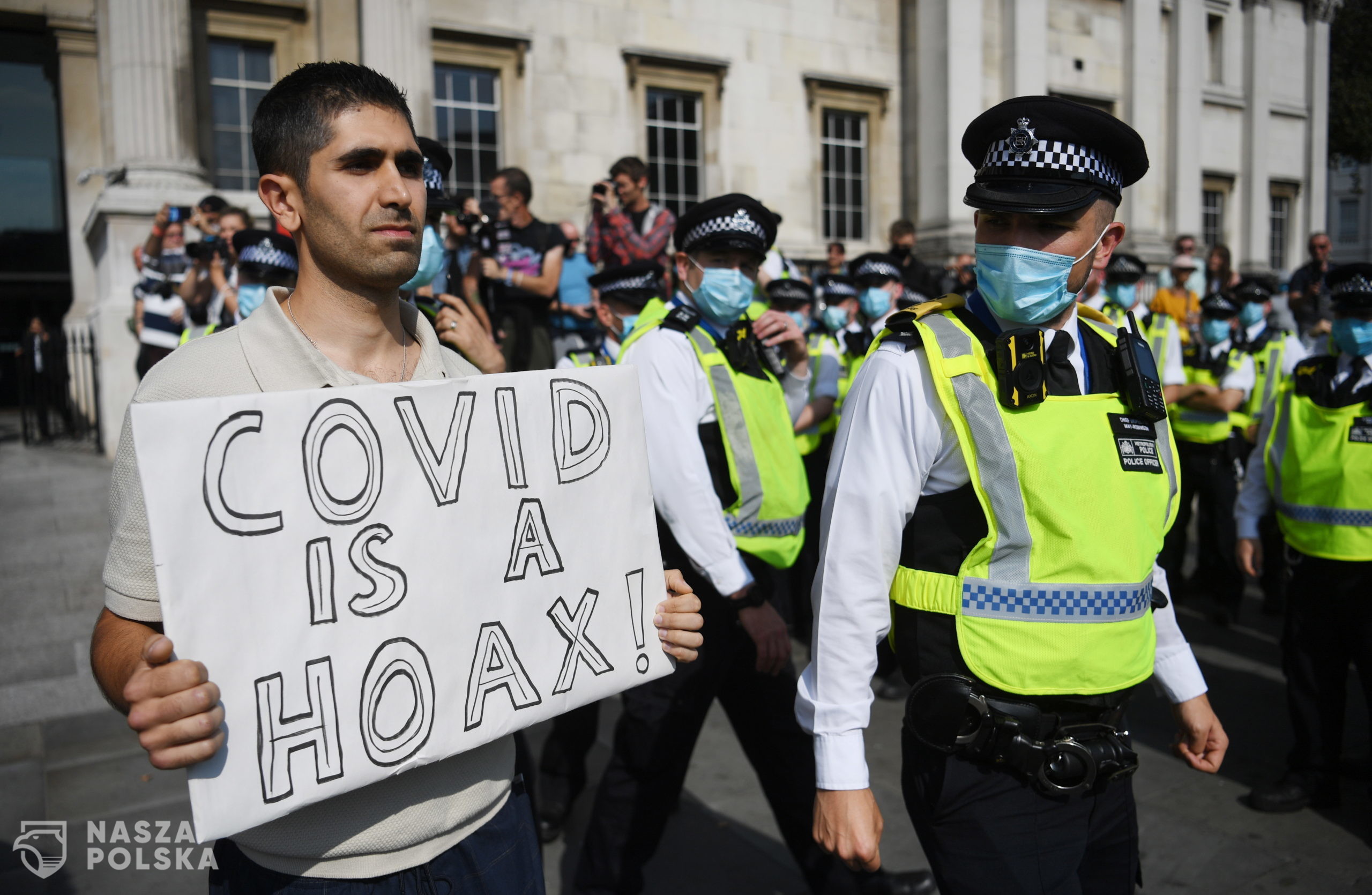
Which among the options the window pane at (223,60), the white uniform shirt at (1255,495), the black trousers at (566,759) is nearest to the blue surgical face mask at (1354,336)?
the white uniform shirt at (1255,495)

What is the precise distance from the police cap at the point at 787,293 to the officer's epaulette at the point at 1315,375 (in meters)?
3.92

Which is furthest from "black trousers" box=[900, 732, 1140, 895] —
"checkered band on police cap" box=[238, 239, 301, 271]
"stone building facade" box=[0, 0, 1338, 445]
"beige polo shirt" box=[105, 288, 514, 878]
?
"stone building facade" box=[0, 0, 1338, 445]

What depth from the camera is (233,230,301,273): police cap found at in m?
4.86

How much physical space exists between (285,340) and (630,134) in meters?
14.4

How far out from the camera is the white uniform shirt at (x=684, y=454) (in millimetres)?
3146

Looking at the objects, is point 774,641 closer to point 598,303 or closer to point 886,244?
point 598,303

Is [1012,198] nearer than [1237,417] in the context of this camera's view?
Yes

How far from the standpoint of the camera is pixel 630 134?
15328 mm

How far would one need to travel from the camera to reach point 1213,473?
740 cm

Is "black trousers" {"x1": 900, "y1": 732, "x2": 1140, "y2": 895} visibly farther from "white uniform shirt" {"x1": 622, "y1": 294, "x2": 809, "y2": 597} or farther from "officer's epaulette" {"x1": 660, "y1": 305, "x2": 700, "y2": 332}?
"officer's epaulette" {"x1": 660, "y1": 305, "x2": 700, "y2": 332}

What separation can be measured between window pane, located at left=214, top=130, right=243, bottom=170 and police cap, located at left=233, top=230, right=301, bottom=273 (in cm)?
933

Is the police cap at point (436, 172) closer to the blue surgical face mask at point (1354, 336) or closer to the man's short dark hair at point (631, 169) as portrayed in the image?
the blue surgical face mask at point (1354, 336)

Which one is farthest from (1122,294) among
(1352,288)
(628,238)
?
(628,238)

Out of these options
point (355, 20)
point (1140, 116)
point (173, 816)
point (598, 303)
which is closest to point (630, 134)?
point (355, 20)
